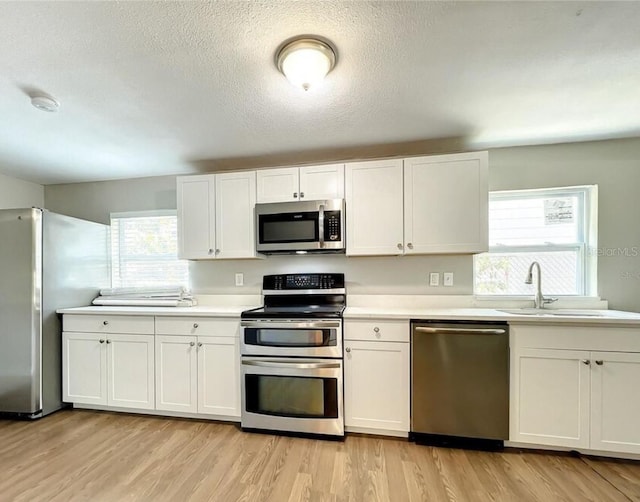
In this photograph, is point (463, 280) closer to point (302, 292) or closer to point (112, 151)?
point (302, 292)

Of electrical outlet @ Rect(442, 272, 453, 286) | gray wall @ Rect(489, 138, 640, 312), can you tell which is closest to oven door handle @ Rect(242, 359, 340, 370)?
electrical outlet @ Rect(442, 272, 453, 286)

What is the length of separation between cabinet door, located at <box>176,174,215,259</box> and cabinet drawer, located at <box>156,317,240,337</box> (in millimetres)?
609

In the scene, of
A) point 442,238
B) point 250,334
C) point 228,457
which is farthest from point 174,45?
point 228,457

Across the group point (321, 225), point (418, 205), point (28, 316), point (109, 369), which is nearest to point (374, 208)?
point (418, 205)

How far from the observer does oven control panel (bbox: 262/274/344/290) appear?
2.74 meters

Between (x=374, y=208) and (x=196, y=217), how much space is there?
1.64 m

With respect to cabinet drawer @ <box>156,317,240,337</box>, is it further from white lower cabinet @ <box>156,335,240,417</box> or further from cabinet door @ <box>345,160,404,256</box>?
cabinet door @ <box>345,160,404,256</box>

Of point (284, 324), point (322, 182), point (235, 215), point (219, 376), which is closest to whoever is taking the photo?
point (284, 324)

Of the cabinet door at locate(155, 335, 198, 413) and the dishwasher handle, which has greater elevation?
the dishwasher handle

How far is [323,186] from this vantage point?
2.55 metres

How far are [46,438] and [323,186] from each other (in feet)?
9.47

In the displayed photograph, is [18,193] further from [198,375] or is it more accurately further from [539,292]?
[539,292]

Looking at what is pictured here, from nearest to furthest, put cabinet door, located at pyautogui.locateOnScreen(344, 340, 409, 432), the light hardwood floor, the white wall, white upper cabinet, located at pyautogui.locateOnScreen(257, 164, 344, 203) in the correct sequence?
the light hardwood floor, cabinet door, located at pyautogui.locateOnScreen(344, 340, 409, 432), white upper cabinet, located at pyautogui.locateOnScreen(257, 164, 344, 203), the white wall

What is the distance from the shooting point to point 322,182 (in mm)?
2559
